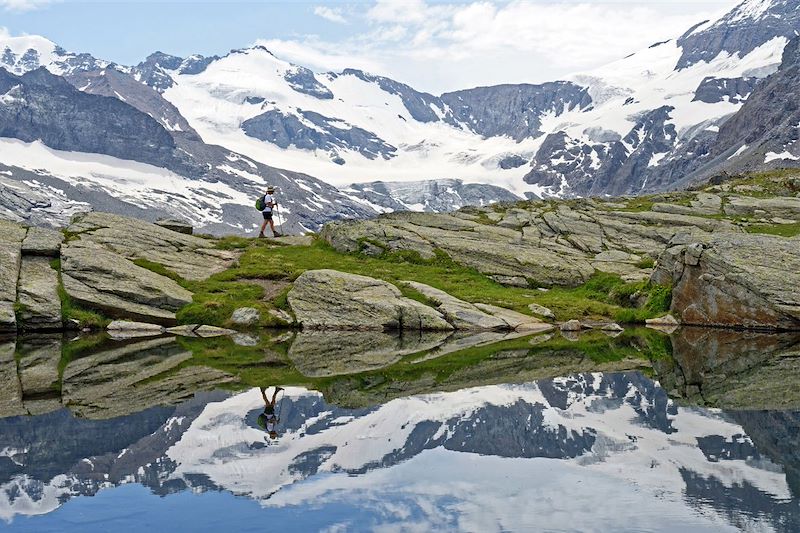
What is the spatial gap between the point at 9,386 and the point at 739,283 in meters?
33.8

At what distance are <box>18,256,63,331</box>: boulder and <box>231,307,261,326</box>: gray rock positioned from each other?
8716mm

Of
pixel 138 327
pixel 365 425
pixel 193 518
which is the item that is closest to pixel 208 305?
pixel 138 327

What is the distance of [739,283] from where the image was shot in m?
39.4

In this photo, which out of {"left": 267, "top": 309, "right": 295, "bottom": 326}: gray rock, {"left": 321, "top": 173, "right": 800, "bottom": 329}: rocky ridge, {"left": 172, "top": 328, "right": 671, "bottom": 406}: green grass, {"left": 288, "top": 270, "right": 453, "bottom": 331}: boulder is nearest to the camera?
{"left": 172, "top": 328, "right": 671, "bottom": 406}: green grass

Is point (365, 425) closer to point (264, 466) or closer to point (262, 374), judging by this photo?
point (264, 466)

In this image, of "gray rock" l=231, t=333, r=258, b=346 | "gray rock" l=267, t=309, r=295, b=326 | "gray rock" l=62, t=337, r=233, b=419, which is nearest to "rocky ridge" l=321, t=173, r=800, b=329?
"gray rock" l=267, t=309, r=295, b=326

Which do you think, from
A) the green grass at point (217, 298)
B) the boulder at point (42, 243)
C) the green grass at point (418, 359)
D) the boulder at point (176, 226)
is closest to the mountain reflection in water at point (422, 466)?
the green grass at point (418, 359)

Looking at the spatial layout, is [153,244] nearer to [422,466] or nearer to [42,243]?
[42,243]

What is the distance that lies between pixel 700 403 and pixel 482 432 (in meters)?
6.55

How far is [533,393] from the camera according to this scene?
21.9m

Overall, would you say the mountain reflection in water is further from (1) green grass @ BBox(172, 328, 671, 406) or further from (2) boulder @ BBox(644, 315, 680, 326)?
(2) boulder @ BBox(644, 315, 680, 326)

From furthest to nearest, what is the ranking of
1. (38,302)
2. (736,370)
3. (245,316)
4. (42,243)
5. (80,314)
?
(42,243) → (245,316) → (80,314) → (38,302) → (736,370)

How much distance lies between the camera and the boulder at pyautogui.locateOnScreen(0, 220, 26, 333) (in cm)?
3712

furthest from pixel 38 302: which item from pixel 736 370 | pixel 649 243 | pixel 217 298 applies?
pixel 649 243
